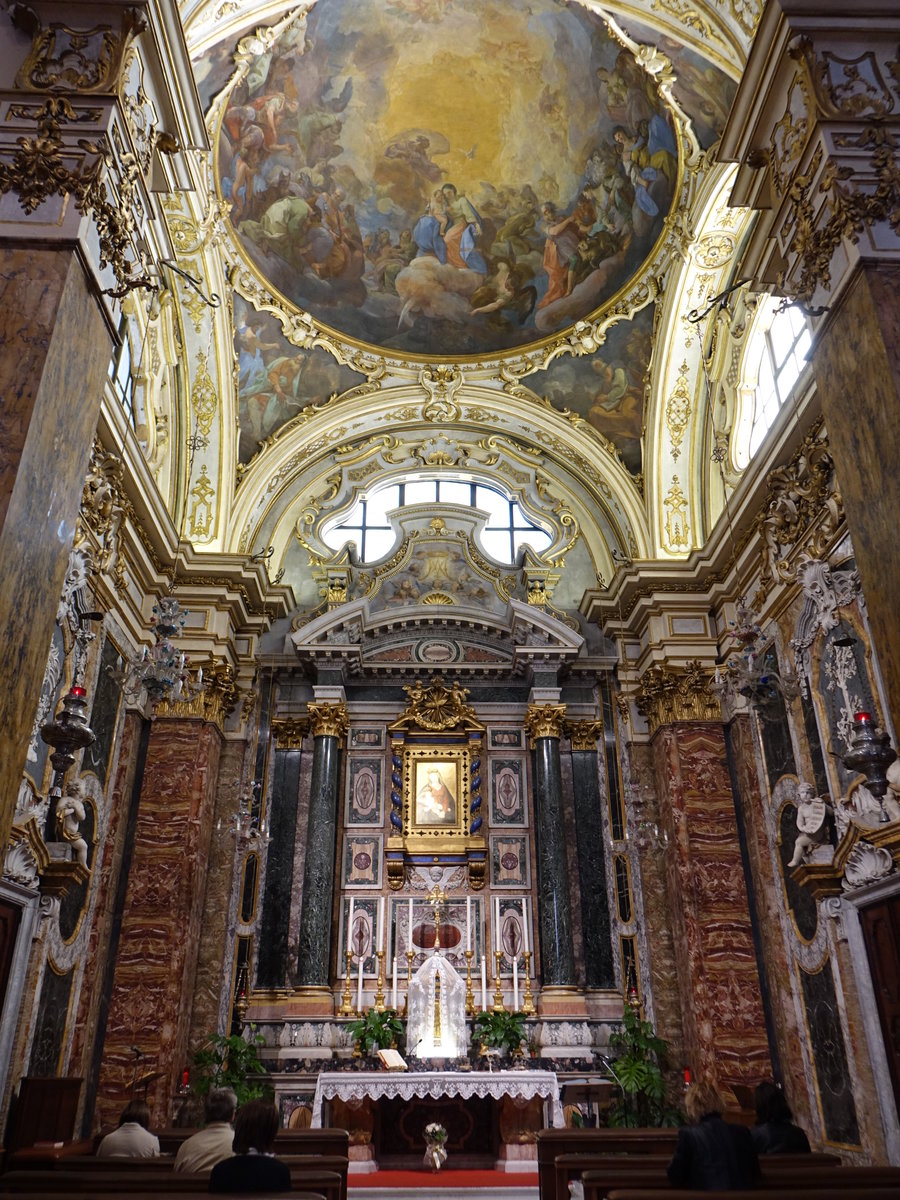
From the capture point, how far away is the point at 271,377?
619 inches

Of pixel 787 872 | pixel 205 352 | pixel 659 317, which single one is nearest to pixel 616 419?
pixel 659 317

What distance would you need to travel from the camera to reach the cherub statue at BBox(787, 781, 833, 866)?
10.2 m

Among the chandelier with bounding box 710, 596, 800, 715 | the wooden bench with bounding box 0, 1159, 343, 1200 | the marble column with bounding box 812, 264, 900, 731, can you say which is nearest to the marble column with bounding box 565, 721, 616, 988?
the chandelier with bounding box 710, 596, 800, 715

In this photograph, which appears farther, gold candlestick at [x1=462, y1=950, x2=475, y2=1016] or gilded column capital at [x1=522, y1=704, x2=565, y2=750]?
gilded column capital at [x1=522, y1=704, x2=565, y2=750]

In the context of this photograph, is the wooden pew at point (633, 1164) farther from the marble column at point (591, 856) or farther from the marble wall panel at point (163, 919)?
the marble column at point (591, 856)

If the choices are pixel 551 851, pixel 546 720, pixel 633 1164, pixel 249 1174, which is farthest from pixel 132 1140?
pixel 546 720

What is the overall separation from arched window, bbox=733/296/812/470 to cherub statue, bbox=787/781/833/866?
179 inches

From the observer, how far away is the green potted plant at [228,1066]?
11.7m

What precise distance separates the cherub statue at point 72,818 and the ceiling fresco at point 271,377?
7.36 m

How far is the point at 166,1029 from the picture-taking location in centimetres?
1155

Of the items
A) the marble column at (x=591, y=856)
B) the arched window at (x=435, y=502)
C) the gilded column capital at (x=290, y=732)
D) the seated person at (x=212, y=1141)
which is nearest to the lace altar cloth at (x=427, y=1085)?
the marble column at (x=591, y=856)

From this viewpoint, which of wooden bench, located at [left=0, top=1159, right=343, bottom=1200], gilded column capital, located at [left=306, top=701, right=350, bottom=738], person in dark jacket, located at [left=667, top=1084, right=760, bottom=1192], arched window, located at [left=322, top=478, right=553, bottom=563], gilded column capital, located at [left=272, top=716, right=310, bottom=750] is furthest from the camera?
arched window, located at [left=322, top=478, right=553, bottom=563]

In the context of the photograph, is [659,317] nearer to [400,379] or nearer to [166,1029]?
[400,379]

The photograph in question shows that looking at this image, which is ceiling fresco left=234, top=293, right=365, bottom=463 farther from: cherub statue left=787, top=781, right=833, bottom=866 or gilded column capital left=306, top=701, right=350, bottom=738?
cherub statue left=787, top=781, right=833, bottom=866
